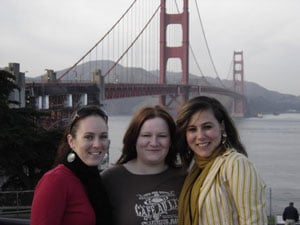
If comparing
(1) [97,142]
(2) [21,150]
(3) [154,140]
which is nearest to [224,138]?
(3) [154,140]

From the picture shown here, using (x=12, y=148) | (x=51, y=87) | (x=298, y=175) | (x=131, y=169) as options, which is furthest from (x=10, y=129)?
(x=298, y=175)

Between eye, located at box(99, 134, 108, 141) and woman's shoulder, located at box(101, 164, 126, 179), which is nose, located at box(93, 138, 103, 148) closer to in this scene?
eye, located at box(99, 134, 108, 141)

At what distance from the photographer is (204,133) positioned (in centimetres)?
197

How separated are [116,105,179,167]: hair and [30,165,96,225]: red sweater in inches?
13.5

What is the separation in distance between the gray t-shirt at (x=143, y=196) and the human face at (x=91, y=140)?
0.15 m

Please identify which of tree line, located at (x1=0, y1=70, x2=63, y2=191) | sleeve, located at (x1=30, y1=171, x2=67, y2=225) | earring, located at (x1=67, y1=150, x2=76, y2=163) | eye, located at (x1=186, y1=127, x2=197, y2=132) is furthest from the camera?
tree line, located at (x1=0, y1=70, x2=63, y2=191)

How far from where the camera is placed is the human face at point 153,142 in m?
2.04

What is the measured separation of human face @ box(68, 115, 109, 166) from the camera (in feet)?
6.23

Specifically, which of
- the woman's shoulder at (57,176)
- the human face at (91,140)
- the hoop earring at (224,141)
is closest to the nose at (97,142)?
the human face at (91,140)

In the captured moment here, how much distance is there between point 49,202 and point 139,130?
1.62 ft

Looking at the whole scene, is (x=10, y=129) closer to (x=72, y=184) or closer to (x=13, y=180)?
(x=13, y=180)

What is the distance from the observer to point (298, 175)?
71.1 ft

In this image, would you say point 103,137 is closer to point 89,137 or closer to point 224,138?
point 89,137

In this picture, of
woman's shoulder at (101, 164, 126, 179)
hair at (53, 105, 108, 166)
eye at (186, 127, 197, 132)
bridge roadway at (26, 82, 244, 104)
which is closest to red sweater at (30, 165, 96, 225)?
hair at (53, 105, 108, 166)
